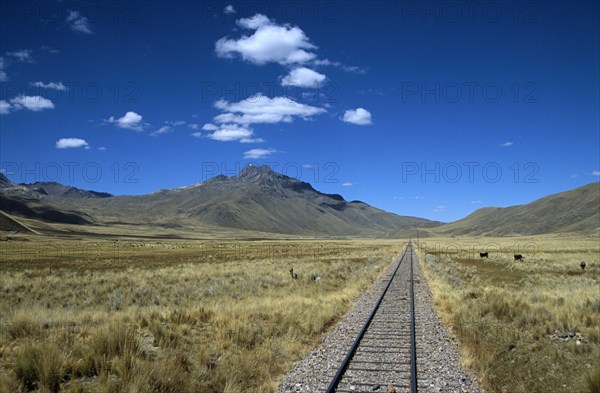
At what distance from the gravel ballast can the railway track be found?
0.73ft

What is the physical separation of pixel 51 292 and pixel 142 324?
1358 cm

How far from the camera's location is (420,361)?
30.1ft

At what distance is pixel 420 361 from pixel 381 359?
2.88ft

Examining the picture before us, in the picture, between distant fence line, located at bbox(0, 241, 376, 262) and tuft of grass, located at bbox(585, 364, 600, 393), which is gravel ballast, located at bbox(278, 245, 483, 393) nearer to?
tuft of grass, located at bbox(585, 364, 600, 393)

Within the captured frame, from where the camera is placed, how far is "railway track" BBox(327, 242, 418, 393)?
7527 mm

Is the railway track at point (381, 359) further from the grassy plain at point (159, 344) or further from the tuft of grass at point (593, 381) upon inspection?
the tuft of grass at point (593, 381)

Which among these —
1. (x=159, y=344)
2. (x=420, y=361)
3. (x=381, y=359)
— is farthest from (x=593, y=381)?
(x=159, y=344)

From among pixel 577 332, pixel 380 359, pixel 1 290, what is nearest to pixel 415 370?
pixel 380 359

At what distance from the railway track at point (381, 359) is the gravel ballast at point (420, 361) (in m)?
0.22

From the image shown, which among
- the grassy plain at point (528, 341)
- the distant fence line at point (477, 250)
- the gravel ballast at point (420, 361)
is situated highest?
the grassy plain at point (528, 341)

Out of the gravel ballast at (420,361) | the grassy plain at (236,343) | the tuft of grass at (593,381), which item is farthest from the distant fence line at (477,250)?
the tuft of grass at (593,381)

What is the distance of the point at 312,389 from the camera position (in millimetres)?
7516

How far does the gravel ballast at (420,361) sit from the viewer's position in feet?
25.4

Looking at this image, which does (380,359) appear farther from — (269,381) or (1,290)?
(1,290)
